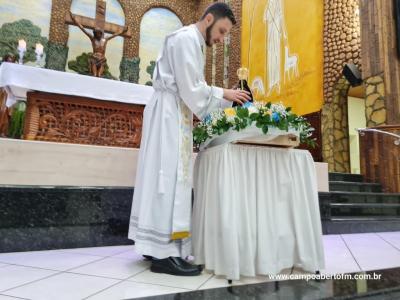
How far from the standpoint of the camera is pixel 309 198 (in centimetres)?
190

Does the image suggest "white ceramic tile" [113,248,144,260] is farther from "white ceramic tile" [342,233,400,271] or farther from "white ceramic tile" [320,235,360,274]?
"white ceramic tile" [342,233,400,271]

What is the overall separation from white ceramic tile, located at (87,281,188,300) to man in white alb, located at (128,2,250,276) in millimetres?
234

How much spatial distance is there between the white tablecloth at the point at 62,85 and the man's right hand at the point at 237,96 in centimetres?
131

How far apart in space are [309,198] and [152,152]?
0.97 m

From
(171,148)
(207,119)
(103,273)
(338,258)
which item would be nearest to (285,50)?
(338,258)

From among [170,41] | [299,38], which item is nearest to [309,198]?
[170,41]

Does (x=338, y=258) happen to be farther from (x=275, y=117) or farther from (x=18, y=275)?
(x=18, y=275)

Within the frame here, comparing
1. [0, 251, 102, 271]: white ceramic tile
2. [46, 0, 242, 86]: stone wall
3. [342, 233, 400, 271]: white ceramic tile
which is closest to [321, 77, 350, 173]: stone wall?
[46, 0, 242, 86]: stone wall

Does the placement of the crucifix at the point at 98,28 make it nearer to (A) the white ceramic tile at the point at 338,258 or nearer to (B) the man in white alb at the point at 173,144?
(B) the man in white alb at the point at 173,144

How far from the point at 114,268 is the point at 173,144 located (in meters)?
0.83

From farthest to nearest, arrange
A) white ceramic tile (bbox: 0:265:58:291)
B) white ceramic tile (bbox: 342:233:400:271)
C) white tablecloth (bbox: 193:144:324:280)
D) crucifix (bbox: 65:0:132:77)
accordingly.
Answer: crucifix (bbox: 65:0:132:77)
white ceramic tile (bbox: 342:233:400:271)
white tablecloth (bbox: 193:144:324:280)
white ceramic tile (bbox: 0:265:58:291)

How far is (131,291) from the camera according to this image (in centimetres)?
147

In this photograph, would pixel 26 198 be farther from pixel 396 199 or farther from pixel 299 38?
pixel 299 38

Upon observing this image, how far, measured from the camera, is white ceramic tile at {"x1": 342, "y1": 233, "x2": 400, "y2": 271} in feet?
7.07
